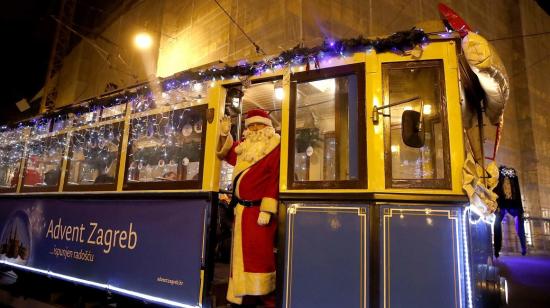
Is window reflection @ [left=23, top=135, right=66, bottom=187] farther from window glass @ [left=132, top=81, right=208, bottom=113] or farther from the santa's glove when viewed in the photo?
the santa's glove

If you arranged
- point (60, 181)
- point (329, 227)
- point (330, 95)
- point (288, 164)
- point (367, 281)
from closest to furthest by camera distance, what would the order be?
point (367, 281)
point (329, 227)
point (288, 164)
point (330, 95)
point (60, 181)

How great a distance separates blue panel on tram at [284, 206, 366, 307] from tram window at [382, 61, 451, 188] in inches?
21.0

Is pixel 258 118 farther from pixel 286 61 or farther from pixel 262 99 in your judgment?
pixel 262 99


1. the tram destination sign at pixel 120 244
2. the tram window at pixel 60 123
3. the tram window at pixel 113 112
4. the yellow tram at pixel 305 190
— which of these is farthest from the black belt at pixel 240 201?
the tram window at pixel 60 123

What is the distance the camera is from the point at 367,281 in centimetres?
295

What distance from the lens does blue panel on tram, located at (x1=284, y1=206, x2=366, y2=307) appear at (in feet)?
9.88

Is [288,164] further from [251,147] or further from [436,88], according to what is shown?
[436,88]

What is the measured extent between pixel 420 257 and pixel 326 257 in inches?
30.1

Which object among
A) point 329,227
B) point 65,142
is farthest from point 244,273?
point 65,142

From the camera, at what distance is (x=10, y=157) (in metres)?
6.90

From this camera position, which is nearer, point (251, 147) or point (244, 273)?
point (244, 273)

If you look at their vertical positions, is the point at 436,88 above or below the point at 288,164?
above

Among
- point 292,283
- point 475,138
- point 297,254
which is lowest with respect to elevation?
point 292,283

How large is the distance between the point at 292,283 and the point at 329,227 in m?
0.62
